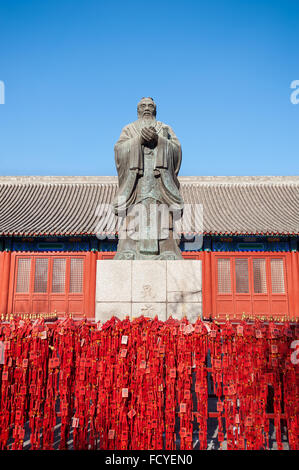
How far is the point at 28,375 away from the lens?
3209 millimetres

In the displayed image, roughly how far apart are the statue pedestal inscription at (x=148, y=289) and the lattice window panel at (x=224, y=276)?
10.6 metres

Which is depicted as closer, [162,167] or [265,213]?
[162,167]

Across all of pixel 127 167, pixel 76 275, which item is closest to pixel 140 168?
pixel 127 167

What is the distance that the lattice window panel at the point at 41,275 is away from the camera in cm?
1520

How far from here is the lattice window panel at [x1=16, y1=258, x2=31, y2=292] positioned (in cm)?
1522

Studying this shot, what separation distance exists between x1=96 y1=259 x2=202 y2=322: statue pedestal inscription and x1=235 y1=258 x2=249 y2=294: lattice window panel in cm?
1087

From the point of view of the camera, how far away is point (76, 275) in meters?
15.3

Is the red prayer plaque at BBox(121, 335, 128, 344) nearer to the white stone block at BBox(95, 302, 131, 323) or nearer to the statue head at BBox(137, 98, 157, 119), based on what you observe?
the white stone block at BBox(95, 302, 131, 323)

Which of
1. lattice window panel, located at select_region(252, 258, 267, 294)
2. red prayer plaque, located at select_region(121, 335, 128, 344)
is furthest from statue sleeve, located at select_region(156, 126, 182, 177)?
lattice window panel, located at select_region(252, 258, 267, 294)

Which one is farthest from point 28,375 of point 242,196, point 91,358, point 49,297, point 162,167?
point 242,196

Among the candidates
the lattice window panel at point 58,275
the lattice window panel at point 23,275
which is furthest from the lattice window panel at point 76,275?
the lattice window panel at point 23,275
